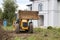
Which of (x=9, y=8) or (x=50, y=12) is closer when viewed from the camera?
(x=9, y=8)

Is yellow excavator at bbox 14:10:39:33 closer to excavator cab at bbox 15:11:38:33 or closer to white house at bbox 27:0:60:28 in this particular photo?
excavator cab at bbox 15:11:38:33

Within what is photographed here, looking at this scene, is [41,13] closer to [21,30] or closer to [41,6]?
[41,6]

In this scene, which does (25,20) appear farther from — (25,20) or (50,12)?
(50,12)

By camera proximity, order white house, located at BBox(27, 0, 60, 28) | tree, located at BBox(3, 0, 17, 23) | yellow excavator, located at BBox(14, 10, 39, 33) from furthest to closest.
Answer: white house, located at BBox(27, 0, 60, 28), tree, located at BBox(3, 0, 17, 23), yellow excavator, located at BBox(14, 10, 39, 33)

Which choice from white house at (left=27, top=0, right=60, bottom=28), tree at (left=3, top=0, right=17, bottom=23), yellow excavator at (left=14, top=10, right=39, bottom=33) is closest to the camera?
yellow excavator at (left=14, top=10, right=39, bottom=33)

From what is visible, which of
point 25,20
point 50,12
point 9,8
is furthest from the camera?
point 50,12

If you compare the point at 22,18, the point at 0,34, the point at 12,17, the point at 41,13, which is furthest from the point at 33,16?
the point at 41,13

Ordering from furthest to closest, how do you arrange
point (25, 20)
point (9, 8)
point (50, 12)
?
point (50, 12), point (9, 8), point (25, 20)

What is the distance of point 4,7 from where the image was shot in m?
49.7

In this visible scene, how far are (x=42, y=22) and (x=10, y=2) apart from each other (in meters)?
9.40

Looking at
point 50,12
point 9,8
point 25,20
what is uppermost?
point 9,8

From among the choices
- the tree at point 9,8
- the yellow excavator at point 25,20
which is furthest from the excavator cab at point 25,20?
the tree at point 9,8

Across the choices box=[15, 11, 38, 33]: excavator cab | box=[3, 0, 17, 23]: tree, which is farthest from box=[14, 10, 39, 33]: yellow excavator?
box=[3, 0, 17, 23]: tree

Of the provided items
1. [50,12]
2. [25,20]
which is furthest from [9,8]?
[25,20]
